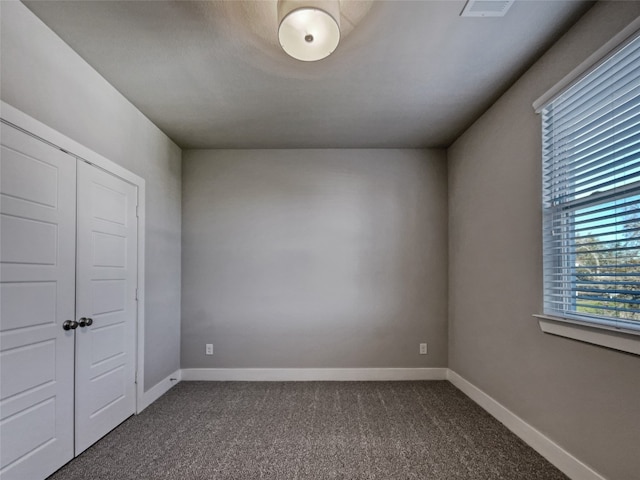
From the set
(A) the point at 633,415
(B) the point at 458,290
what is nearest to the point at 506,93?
(B) the point at 458,290

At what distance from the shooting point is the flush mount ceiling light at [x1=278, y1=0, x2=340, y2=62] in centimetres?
163

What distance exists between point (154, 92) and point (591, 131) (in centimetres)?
305

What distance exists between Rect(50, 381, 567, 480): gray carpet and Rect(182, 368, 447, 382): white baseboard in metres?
0.40

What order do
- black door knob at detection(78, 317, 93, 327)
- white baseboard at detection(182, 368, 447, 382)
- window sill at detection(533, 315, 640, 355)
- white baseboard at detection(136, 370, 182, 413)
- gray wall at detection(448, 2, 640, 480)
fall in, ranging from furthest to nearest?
white baseboard at detection(182, 368, 447, 382) < white baseboard at detection(136, 370, 182, 413) < black door knob at detection(78, 317, 93, 327) < gray wall at detection(448, 2, 640, 480) < window sill at detection(533, 315, 640, 355)

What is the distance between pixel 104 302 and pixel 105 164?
104cm

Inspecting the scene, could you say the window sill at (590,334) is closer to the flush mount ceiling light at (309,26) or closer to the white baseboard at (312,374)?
the white baseboard at (312,374)

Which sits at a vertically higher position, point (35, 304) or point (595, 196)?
point (595, 196)

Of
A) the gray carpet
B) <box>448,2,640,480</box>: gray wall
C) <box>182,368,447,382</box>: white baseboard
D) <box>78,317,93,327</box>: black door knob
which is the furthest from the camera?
<box>182,368,447,382</box>: white baseboard

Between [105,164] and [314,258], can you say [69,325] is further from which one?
[314,258]

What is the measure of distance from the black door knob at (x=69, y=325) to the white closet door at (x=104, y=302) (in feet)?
0.20

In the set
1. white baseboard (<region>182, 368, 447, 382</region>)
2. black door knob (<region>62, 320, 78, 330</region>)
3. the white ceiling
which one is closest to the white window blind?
the white ceiling

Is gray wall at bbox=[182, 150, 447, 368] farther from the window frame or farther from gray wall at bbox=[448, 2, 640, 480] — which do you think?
the window frame

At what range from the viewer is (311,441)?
8.18 ft

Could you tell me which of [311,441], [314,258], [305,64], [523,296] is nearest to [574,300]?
[523,296]
